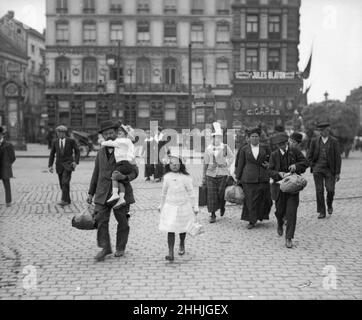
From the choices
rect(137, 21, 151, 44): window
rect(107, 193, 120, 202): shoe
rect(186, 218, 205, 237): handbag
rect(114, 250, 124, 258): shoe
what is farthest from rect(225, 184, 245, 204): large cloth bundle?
rect(137, 21, 151, 44): window

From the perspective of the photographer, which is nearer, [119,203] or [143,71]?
[119,203]

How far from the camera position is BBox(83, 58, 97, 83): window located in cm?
4941

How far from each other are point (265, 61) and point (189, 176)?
4572 centimetres

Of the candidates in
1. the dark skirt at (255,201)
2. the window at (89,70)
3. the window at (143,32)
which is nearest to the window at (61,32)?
the window at (89,70)

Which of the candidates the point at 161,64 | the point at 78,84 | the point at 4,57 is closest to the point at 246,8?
the point at 161,64

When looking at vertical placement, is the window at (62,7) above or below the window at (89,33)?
above

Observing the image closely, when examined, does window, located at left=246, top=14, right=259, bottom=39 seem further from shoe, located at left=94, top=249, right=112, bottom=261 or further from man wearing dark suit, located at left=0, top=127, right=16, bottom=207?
shoe, located at left=94, top=249, right=112, bottom=261

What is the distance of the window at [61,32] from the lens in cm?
4956

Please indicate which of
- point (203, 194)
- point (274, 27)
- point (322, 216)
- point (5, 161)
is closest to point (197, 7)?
point (274, 27)

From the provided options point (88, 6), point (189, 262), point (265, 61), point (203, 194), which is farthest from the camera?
point (265, 61)

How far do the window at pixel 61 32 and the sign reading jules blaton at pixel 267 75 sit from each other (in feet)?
53.5

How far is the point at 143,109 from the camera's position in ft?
162

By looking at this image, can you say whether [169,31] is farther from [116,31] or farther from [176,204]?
[176,204]

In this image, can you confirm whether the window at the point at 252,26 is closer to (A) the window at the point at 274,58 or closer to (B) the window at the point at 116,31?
(A) the window at the point at 274,58
